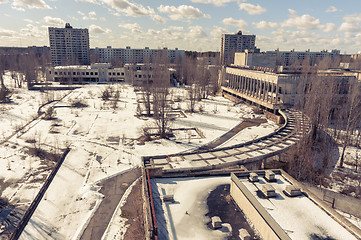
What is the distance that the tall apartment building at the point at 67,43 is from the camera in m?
143

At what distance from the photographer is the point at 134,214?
19.4 meters

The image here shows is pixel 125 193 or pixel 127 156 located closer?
pixel 125 193

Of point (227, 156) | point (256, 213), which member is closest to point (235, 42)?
point (227, 156)

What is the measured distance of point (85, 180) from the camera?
2470 cm

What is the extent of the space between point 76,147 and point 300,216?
2973 cm

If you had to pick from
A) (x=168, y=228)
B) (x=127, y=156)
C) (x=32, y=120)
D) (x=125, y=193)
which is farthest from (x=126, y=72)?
(x=168, y=228)

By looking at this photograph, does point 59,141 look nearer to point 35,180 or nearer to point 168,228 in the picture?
point 35,180

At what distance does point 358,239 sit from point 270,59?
75651 millimetres

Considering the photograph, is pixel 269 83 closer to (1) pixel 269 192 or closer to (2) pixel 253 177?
(2) pixel 253 177

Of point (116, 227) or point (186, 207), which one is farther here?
point (116, 227)

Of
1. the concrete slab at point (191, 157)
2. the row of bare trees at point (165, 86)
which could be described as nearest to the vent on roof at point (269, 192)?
the concrete slab at point (191, 157)

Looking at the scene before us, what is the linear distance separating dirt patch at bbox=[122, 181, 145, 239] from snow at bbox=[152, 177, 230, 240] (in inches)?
133

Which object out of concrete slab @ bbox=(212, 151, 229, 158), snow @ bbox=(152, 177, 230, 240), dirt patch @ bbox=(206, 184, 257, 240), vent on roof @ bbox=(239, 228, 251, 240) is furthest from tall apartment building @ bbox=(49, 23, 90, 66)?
vent on roof @ bbox=(239, 228, 251, 240)

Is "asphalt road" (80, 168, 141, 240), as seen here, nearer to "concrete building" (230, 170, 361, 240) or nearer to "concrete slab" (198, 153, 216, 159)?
"concrete slab" (198, 153, 216, 159)
